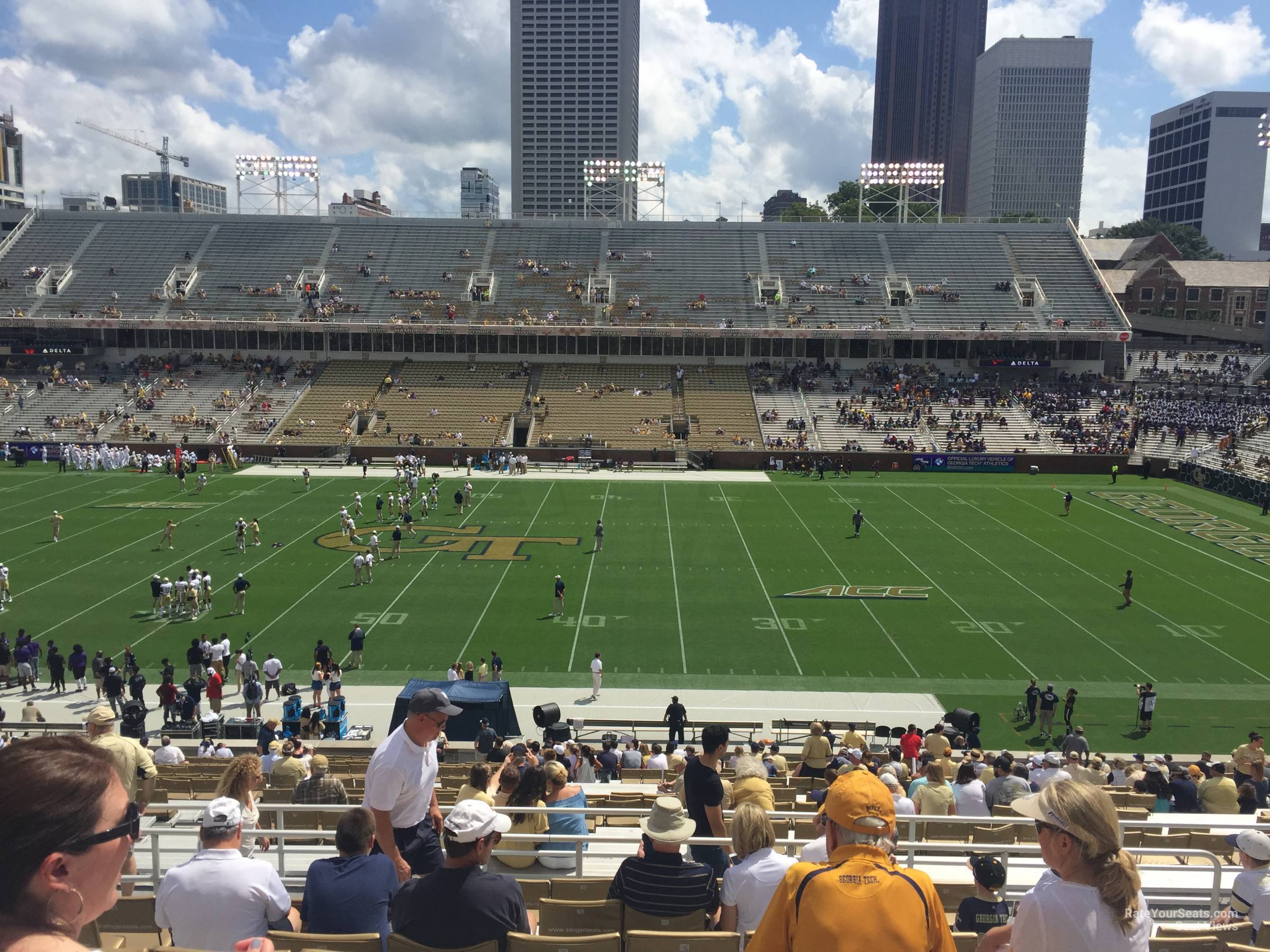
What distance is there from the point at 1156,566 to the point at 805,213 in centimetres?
9508

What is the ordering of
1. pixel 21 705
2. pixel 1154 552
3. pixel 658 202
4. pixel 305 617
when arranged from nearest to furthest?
pixel 21 705, pixel 305 617, pixel 1154 552, pixel 658 202

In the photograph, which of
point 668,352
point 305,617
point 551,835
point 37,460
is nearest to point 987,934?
point 551,835

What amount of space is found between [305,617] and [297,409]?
112 ft

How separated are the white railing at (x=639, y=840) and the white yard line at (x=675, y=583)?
13318 millimetres

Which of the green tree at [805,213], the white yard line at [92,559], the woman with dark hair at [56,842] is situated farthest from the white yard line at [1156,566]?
the green tree at [805,213]

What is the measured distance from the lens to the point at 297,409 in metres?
56.5

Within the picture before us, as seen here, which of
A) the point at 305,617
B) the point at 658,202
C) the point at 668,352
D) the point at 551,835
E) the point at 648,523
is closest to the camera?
the point at 551,835

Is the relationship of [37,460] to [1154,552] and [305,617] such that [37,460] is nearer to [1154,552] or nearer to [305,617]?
[305,617]

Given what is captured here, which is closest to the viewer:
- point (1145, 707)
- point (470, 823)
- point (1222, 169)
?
point (470, 823)

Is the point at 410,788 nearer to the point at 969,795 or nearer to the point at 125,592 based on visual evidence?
the point at 969,795

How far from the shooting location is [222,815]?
4.93m

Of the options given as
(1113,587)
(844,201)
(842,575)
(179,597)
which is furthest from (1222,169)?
(179,597)

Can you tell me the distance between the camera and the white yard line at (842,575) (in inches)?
894

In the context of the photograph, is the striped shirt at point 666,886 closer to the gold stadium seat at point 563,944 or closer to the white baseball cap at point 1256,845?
the gold stadium seat at point 563,944
